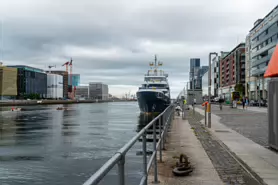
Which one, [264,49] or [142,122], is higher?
[264,49]

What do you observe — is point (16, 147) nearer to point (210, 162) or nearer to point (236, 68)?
point (210, 162)

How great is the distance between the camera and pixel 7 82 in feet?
565

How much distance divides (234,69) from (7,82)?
120 metres

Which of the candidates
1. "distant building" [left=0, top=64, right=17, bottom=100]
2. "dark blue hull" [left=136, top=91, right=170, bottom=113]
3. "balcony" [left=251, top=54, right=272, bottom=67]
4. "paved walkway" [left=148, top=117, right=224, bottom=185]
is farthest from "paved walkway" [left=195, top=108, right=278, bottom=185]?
"distant building" [left=0, top=64, right=17, bottom=100]

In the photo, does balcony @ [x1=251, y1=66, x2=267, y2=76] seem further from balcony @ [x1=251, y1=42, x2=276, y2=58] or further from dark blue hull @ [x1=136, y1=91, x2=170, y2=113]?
dark blue hull @ [x1=136, y1=91, x2=170, y2=113]

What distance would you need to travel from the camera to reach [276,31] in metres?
75.0

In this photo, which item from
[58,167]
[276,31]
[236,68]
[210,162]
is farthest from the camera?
[236,68]

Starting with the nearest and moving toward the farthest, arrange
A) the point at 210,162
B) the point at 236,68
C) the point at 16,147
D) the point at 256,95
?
1. the point at 210,162
2. the point at 16,147
3. the point at 256,95
4. the point at 236,68

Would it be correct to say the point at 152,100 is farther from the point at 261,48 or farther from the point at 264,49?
the point at 261,48

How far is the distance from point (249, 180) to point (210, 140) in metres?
6.29

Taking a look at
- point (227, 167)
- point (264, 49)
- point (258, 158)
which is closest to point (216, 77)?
point (264, 49)

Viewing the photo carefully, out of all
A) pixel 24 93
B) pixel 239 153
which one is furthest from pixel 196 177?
pixel 24 93

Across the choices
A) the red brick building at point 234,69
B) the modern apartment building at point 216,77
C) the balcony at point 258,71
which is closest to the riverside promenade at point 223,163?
the balcony at point 258,71

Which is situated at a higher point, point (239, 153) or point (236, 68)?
point (236, 68)
